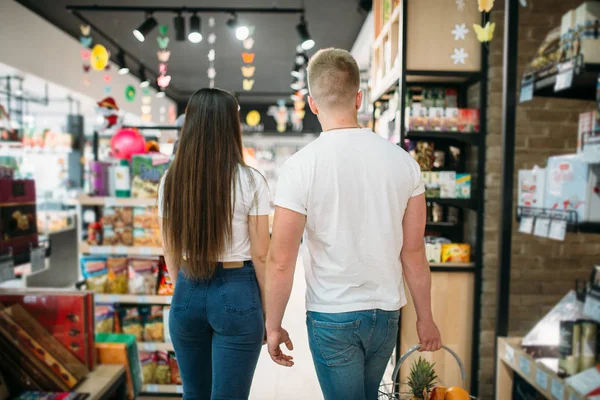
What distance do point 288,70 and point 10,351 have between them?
9.55 meters

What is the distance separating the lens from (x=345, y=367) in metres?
1.69

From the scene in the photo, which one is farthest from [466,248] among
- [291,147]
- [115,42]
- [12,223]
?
[291,147]

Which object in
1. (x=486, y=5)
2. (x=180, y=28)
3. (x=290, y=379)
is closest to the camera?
(x=486, y=5)

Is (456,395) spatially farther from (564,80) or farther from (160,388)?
(160,388)

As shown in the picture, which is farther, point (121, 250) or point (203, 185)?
point (121, 250)

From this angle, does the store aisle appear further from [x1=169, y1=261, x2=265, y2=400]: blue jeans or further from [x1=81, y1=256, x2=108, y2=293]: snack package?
[x1=169, y1=261, x2=265, y2=400]: blue jeans

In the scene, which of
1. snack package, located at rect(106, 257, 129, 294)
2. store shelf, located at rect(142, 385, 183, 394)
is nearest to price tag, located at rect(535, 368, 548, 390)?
store shelf, located at rect(142, 385, 183, 394)

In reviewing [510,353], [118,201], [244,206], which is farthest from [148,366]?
[510,353]

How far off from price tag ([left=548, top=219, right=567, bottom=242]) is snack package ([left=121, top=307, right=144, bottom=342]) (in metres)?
2.72

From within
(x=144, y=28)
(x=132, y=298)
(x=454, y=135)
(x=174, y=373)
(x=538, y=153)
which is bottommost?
(x=174, y=373)

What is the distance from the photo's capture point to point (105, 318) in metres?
3.32

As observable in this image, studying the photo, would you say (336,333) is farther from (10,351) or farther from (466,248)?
(466,248)

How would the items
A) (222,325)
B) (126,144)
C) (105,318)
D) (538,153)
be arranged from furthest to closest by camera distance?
(126,144)
(105,318)
(538,153)
(222,325)

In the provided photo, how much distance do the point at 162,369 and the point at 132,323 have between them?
0.39 metres
